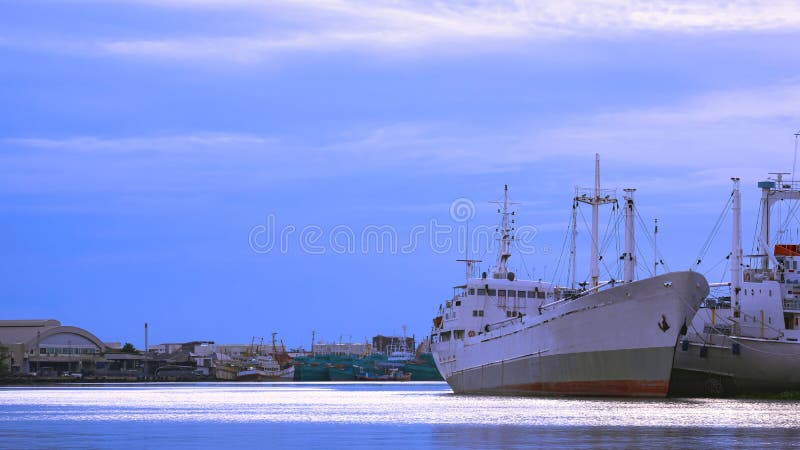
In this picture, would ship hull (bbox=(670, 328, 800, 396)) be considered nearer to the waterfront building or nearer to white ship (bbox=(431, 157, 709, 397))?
white ship (bbox=(431, 157, 709, 397))

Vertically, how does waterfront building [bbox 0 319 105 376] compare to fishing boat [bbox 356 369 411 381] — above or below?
above

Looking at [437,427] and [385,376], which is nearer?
[437,427]

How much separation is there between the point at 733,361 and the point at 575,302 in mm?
7720

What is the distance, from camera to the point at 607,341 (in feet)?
183

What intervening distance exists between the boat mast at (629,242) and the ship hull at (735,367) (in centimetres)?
447

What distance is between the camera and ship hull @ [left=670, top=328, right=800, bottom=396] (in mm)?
56000

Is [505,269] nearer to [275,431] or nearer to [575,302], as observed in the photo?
[575,302]

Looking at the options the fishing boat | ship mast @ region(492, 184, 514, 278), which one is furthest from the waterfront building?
ship mast @ region(492, 184, 514, 278)

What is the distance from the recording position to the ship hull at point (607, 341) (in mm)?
52906

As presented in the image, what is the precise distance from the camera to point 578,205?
66.9m

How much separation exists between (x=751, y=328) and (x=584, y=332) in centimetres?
961

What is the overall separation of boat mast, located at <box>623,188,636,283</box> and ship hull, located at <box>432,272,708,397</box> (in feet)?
9.35

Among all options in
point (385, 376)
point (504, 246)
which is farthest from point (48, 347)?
point (504, 246)

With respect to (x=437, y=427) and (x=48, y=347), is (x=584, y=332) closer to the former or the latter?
(x=437, y=427)
